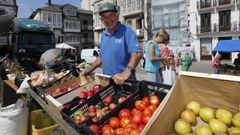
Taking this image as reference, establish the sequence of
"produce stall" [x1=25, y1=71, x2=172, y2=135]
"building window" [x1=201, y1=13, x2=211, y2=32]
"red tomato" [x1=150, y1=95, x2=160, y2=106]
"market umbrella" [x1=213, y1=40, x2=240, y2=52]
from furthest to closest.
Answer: "building window" [x1=201, y1=13, x2=211, y2=32] → "market umbrella" [x1=213, y1=40, x2=240, y2=52] → "red tomato" [x1=150, y1=95, x2=160, y2=106] → "produce stall" [x1=25, y1=71, x2=172, y2=135]

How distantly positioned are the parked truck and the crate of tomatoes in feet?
42.3

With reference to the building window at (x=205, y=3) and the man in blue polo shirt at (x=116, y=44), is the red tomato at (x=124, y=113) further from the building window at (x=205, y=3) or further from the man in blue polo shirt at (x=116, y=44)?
the building window at (x=205, y=3)

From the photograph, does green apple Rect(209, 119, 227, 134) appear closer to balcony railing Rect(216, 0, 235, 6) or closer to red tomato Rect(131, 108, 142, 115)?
red tomato Rect(131, 108, 142, 115)

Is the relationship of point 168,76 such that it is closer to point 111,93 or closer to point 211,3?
point 111,93

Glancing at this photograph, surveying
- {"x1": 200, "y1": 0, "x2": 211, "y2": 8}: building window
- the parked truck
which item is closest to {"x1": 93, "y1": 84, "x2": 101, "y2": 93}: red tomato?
the parked truck

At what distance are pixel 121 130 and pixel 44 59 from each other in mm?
3762

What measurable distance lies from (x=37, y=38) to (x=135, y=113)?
14.5m

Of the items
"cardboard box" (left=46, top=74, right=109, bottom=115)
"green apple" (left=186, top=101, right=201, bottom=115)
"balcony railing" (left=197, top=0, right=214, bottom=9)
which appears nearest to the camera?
"green apple" (left=186, top=101, right=201, bottom=115)

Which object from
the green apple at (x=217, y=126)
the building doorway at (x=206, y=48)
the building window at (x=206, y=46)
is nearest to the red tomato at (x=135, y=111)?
the green apple at (x=217, y=126)

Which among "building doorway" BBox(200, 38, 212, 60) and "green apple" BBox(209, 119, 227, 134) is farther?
"building doorway" BBox(200, 38, 212, 60)

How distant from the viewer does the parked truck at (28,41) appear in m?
15.0

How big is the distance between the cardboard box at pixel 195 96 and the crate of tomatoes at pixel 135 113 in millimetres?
256

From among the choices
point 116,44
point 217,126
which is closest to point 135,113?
point 217,126

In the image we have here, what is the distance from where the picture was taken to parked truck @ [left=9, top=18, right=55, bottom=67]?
14993 mm
